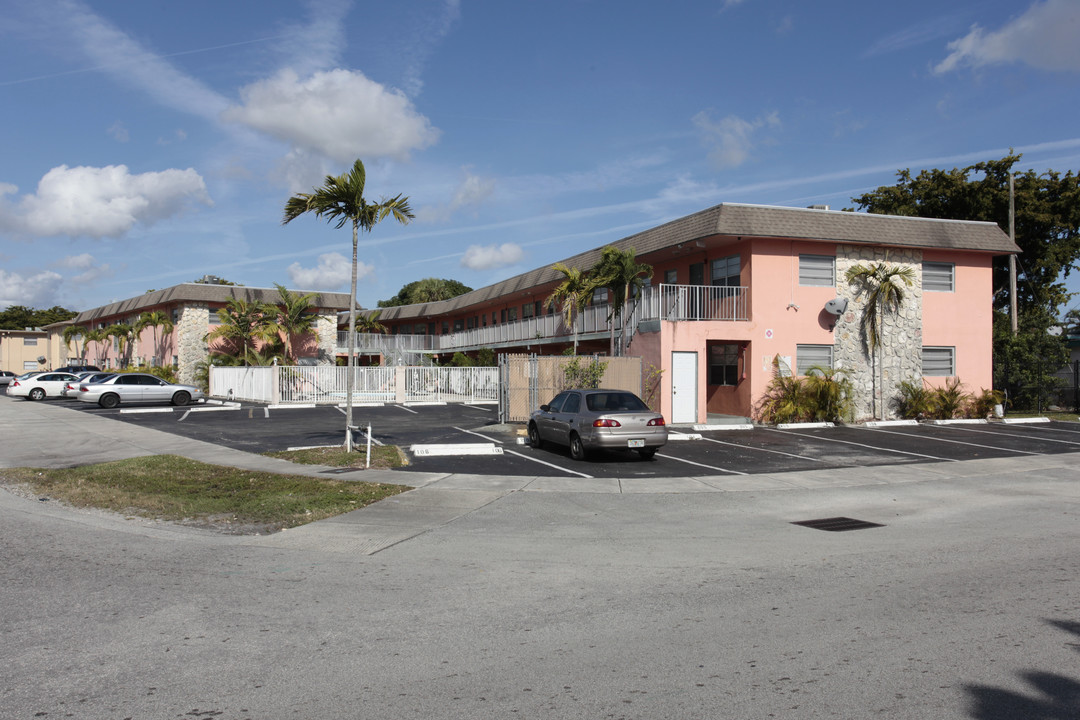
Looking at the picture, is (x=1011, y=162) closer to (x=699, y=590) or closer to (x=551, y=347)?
(x=551, y=347)

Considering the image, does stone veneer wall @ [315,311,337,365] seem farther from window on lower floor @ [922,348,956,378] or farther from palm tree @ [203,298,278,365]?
window on lower floor @ [922,348,956,378]

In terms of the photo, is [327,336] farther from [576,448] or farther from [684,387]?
[576,448]

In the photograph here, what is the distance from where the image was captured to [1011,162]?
3472 centimetres

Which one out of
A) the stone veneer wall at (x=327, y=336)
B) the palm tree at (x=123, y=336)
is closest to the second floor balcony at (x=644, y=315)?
the stone veneer wall at (x=327, y=336)

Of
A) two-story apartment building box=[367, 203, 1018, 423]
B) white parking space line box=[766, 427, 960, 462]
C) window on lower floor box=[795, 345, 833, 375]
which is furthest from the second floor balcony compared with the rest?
white parking space line box=[766, 427, 960, 462]

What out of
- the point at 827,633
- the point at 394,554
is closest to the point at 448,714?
the point at 827,633

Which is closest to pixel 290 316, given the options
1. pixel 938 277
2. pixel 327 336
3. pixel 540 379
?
pixel 327 336

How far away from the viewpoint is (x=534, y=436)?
685 inches

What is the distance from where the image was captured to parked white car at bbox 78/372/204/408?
103ft

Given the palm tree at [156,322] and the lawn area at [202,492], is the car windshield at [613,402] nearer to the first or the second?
the lawn area at [202,492]

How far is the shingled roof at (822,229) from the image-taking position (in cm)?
2230

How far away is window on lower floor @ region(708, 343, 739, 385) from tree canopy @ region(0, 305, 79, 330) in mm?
92468

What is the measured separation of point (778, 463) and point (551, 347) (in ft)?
74.4

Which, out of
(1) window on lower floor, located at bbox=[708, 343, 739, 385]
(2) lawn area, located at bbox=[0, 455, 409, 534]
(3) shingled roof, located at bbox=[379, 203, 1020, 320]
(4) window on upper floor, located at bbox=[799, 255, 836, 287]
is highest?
(3) shingled roof, located at bbox=[379, 203, 1020, 320]
